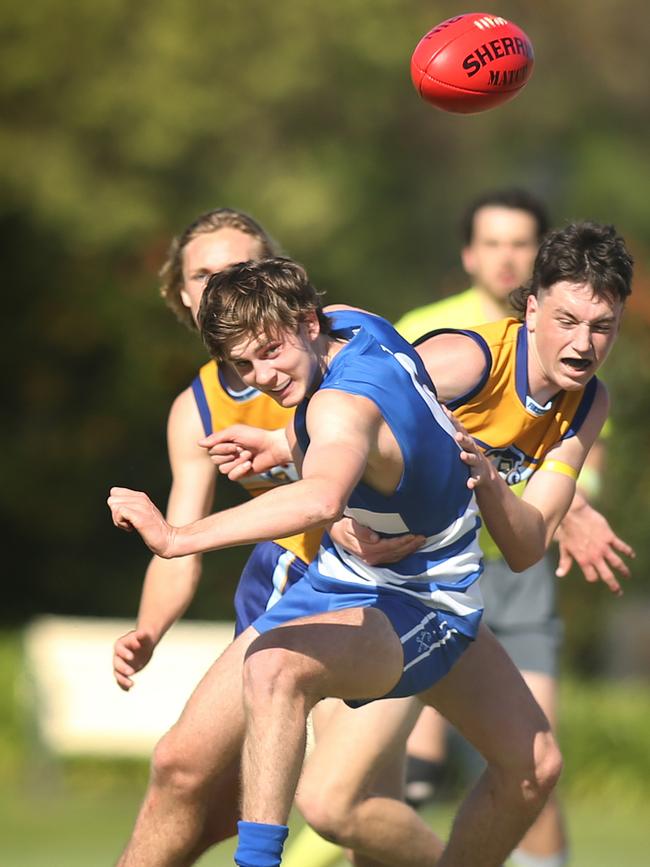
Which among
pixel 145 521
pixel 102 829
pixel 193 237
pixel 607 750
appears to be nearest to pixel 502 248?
pixel 193 237

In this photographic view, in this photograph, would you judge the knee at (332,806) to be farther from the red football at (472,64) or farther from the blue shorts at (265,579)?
the red football at (472,64)

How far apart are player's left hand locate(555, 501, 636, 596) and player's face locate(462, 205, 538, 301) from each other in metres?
1.30

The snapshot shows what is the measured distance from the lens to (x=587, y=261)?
4758 mm

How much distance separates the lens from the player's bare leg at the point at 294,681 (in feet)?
13.6

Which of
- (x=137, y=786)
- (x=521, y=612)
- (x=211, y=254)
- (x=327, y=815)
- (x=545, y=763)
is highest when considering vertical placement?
(x=211, y=254)

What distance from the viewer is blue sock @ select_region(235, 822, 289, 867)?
411 centimetres

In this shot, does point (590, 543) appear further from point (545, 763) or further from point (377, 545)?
point (377, 545)

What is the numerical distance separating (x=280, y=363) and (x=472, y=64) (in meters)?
1.54

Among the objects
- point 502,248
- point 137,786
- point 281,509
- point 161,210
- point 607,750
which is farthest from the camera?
point 161,210

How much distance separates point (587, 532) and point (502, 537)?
76cm

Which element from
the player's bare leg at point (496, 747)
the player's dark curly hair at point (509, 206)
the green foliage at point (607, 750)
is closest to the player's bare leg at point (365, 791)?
the player's bare leg at point (496, 747)

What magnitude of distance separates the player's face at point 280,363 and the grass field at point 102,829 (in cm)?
447

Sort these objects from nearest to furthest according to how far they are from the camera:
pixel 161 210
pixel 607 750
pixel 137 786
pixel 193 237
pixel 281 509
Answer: pixel 281 509, pixel 193 237, pixel 607 750, pixel 137 786, pixel 161 210

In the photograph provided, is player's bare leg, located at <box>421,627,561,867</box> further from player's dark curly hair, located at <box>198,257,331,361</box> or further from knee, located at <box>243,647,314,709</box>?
player's dark curly hair, located at <box>198,257,331,361</box>
